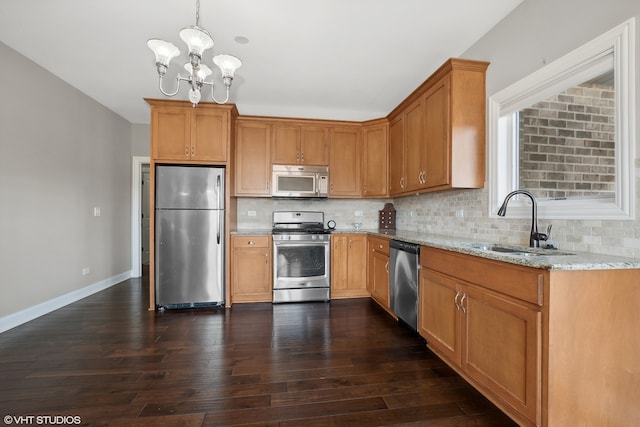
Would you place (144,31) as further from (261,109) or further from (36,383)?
(36,383)

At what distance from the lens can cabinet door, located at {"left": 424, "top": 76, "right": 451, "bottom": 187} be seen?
2426 mm

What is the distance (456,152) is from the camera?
239cm

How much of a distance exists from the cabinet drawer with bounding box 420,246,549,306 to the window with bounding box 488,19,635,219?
0.69 m

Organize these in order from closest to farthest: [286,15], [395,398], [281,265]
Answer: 1. [395,398]
2. [286,15]
3. [281,265]

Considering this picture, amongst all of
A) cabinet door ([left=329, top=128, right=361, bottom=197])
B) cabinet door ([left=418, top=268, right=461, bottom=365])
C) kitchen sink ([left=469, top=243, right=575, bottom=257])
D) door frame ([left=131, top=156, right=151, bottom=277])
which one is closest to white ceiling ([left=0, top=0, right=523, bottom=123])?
cabinet door ([left=329, top=128, right=361, bottom=197])

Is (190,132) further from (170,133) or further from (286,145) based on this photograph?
(286,145)

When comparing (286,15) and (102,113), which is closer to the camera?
(286,15)

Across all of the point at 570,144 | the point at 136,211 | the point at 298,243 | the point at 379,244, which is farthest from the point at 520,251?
the point at 136,211

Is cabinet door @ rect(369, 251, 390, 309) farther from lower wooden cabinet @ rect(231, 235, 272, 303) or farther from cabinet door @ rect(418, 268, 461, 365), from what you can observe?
lower wooden cabinet @ rect(231, 235, 272, 303)

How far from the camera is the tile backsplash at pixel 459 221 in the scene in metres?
1.52

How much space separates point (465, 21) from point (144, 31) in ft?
9.12

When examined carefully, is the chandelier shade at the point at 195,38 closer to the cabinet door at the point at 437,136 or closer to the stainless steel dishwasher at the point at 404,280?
the cabinet door at the point at 437,136

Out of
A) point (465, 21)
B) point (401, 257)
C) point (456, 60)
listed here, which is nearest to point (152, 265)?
point (401, 257)

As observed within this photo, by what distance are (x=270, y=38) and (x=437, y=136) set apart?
180 cm
